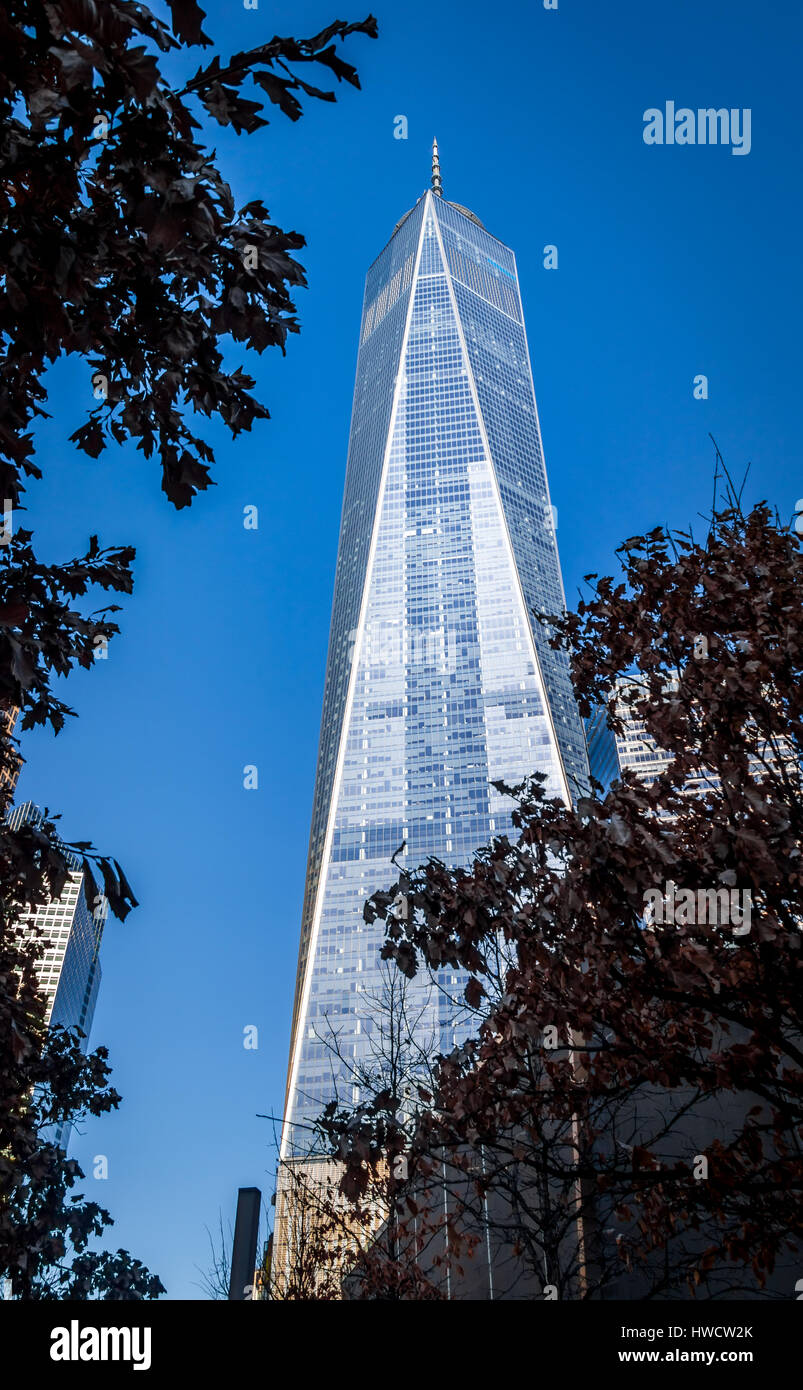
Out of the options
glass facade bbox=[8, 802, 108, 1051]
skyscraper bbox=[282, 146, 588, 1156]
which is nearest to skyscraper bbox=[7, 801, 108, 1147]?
glass facade bbox=[8, 802, 108, 1051]

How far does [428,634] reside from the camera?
156625 mm

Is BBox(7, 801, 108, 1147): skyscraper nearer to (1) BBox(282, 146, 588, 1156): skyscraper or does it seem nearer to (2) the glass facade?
(2) the glass facade

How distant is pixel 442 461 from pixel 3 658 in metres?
167

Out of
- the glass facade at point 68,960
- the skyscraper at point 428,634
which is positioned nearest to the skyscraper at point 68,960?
the glass facade at point 68,960

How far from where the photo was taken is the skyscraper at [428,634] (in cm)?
13562

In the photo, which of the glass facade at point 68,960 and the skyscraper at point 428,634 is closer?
the glass facade at point 68,960

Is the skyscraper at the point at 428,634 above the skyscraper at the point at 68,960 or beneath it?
above

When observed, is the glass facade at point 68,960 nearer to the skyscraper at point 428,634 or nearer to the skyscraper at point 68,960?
the skyscraper at point 68,960

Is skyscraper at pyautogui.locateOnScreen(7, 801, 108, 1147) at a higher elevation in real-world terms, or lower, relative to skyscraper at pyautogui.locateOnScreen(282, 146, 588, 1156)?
lower

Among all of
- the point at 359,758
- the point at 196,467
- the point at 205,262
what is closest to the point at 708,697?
the point at 196,467

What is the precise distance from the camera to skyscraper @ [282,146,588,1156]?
136 meters

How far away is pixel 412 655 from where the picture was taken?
155875mm

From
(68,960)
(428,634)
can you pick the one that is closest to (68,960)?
(68,960)

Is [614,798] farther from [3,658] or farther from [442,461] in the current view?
[442,461]
